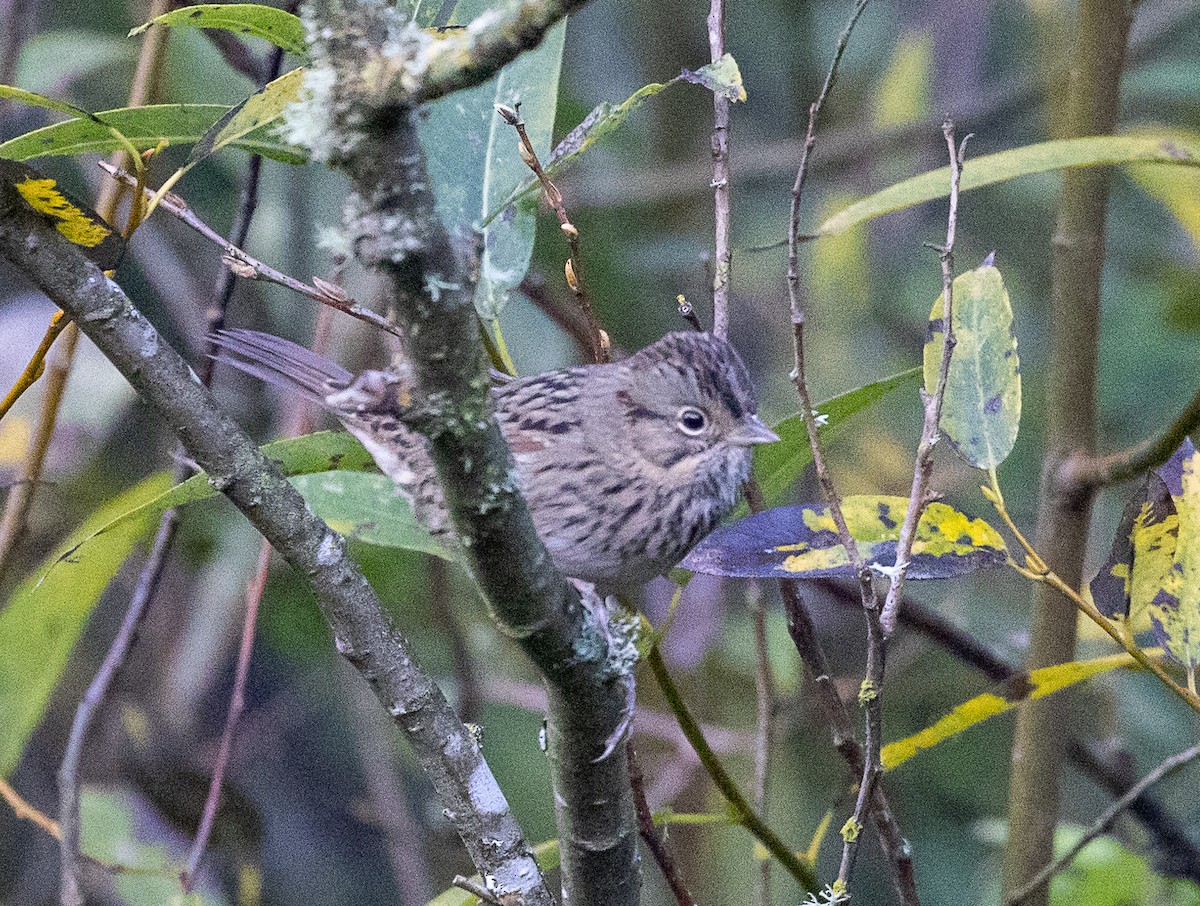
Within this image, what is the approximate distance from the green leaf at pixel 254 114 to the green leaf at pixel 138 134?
0.15 feet

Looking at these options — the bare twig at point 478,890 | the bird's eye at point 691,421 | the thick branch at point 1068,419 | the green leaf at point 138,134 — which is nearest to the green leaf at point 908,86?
the thick branch at point 1068,419

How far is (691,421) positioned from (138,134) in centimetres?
117

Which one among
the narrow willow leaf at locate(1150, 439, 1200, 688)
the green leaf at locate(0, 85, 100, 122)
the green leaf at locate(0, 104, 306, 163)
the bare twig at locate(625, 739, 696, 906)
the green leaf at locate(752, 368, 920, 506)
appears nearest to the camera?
the green leaf at locate(0, 85, 100, 122)

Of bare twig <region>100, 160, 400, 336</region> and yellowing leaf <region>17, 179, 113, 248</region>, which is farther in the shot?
bare twig <region>100, 160, 400, 336</region>

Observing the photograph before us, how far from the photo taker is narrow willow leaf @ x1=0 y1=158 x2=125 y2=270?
45.9 inches

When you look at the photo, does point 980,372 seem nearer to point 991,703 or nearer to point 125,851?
point 991,703

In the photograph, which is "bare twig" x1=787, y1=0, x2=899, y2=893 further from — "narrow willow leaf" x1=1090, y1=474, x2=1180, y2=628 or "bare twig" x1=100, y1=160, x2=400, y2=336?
"bare twig" x1=100, y1=160, x2=400, y2=336

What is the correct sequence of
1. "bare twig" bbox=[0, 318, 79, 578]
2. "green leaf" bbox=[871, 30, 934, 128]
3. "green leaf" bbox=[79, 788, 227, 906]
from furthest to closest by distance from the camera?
1. "green leaf" bbox=[871, 30, 934, 128]
2. "green leaf" bbox=[79, 788, 227, 906]
3. "bare twig" bbox=[0, 318, 79, 578]

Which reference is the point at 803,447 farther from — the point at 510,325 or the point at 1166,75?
the point at 1166,75

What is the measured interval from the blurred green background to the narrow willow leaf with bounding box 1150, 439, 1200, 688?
159 centimetres

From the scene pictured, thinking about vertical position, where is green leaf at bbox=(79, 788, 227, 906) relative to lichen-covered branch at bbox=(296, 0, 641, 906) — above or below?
above

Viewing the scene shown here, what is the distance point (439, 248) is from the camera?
93cm

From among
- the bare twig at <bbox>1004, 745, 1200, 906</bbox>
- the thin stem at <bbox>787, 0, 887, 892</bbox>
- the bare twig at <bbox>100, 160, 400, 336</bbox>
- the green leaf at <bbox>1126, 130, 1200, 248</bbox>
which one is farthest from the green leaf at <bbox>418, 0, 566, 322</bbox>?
the green leaf at <bbox>1126, 130, 1200, 248</bbox>

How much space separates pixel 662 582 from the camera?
404cm
